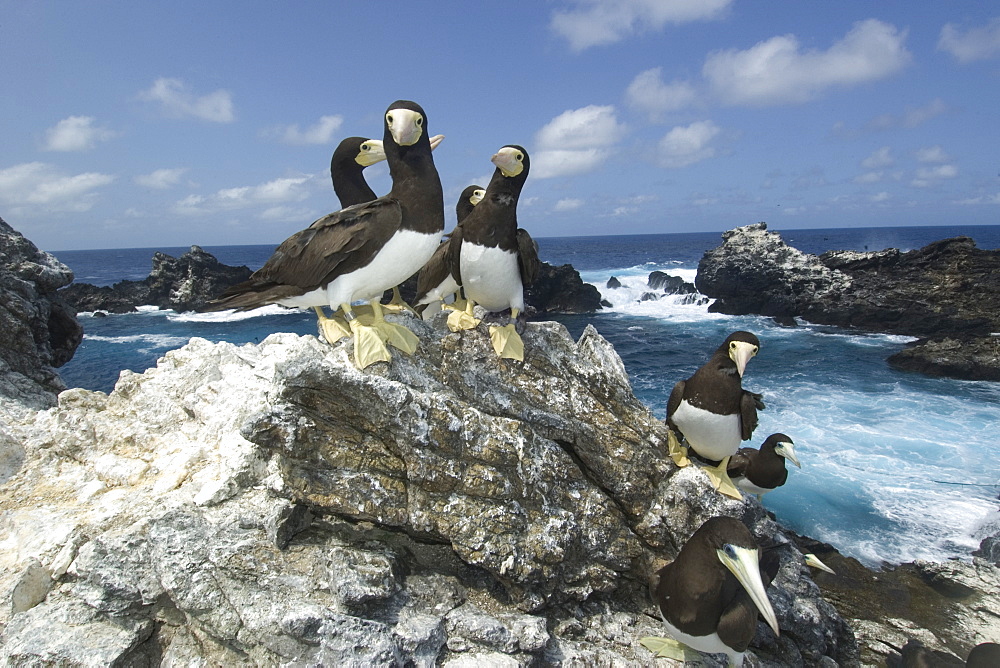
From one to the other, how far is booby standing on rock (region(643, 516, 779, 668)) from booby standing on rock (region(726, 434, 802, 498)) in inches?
150

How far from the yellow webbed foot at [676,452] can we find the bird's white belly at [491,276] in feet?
6.21

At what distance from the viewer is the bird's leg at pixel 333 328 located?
14.2 feet

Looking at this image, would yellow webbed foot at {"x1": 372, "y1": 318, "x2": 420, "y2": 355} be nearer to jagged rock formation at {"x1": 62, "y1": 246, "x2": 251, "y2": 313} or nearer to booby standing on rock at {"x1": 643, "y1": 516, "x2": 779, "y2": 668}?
booby standing on rock at {"x1": 643, "y1": 516, "x2": 779, "y2": 668}

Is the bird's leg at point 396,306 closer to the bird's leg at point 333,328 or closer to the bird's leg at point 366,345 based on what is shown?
the bird's leg at point 333,328

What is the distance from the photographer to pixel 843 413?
60.6 feet

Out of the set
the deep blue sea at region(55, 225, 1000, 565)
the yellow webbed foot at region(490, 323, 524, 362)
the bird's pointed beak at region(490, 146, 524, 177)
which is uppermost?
the bird's pointed beak at region(490, 146, 524, 177)

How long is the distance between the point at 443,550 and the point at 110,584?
2195mm

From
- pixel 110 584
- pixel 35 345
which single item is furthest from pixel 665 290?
pixel 110 584

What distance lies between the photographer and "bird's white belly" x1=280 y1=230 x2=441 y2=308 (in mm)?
4035

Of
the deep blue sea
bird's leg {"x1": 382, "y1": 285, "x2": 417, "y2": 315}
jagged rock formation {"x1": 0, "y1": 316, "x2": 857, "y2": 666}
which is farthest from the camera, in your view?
the deep blue sea

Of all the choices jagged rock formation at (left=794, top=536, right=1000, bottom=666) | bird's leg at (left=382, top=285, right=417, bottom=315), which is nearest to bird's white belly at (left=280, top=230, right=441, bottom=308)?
bird's leg at (left=382, top=285, right=417, bottom=315)

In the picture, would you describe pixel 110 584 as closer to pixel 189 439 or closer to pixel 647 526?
pixel 189 439

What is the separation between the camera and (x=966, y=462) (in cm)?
1445

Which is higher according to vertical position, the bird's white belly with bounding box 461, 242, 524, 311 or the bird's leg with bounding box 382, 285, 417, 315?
the bird's white belly with bounding box 461, 242, 524, 311
